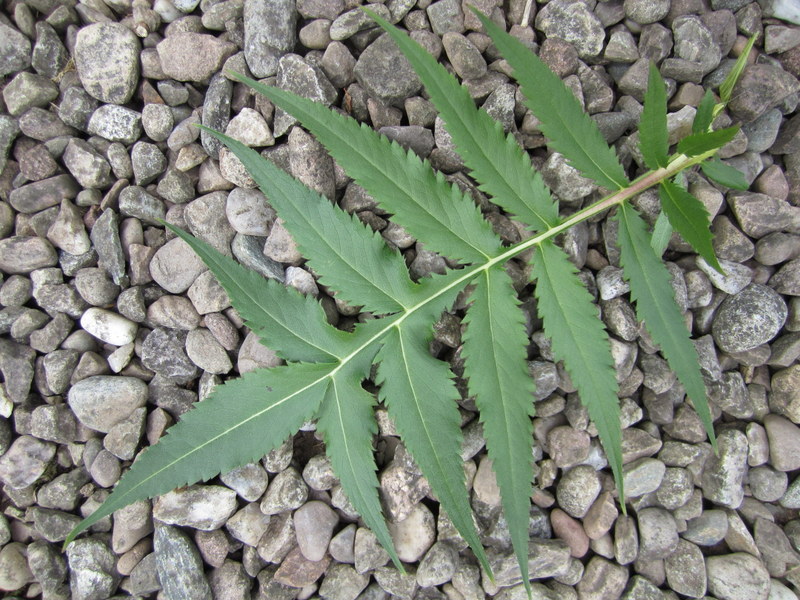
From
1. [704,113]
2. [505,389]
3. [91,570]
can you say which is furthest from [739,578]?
[91,570]

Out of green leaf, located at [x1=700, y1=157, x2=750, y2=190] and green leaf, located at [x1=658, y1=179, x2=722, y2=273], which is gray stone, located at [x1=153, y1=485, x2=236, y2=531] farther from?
green leaf, located at [x1=700, y1=157, x2=750, y2=190]

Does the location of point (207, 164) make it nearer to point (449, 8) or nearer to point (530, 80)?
point (449, 8)

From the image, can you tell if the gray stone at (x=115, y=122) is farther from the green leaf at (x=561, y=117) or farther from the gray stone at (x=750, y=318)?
the gray stone at (x=750, y=318)

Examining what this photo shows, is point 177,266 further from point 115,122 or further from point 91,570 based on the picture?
point 91,570

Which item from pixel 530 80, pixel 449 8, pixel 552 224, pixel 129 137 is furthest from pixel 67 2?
pixel 552 224

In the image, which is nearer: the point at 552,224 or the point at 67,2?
the point at 552,224

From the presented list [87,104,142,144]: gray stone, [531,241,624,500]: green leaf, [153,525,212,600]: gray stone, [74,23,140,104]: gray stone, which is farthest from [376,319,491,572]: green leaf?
[74,23,140,104]: gray stone

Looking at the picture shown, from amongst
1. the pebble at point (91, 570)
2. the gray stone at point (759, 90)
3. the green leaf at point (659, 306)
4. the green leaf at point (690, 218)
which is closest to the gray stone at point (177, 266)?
the pebble at point (91, 570)
